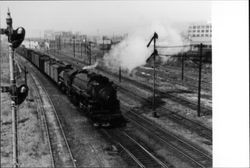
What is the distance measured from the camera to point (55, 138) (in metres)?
17.7

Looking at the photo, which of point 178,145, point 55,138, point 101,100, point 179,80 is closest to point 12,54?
point 55,138

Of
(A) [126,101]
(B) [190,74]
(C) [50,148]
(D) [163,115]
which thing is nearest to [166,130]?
(D) [163,115]

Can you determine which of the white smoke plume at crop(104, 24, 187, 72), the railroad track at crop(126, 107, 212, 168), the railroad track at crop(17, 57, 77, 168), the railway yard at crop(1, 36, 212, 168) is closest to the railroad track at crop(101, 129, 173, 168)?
the railway yard at crop(1, 36, 212, 168)

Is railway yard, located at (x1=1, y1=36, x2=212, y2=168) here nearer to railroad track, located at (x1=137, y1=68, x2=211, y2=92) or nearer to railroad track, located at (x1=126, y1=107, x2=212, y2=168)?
railroad track, located at (x1=126, y1=107, x2=212, y2=168)

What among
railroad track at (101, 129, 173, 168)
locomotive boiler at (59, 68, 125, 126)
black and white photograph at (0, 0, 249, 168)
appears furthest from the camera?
locomotive boiler at (59, 68, 125, 126)

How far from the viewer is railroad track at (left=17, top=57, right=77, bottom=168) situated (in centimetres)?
1441

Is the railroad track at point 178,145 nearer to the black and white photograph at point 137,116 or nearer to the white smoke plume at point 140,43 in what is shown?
the black and white photograph at point 137,116

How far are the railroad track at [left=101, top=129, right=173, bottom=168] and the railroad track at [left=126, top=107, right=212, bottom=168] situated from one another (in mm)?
1499

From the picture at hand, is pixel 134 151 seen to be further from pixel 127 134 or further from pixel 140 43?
pixel 140 43

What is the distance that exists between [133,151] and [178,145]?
2836mm

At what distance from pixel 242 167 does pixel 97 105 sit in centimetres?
1832

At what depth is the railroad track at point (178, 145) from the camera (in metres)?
14.6

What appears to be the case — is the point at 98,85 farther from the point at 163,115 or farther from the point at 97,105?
the point at 163,115

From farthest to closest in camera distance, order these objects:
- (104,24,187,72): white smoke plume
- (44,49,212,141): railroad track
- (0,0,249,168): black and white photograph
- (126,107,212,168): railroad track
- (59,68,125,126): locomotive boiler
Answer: (104,24,187,72): white smoke plume, (44,49,212,141): railroad track, (59,68,125,126): locomotive boiler, (126,107,212,168): railroad track, (0,0,249,168): black and white photograph
